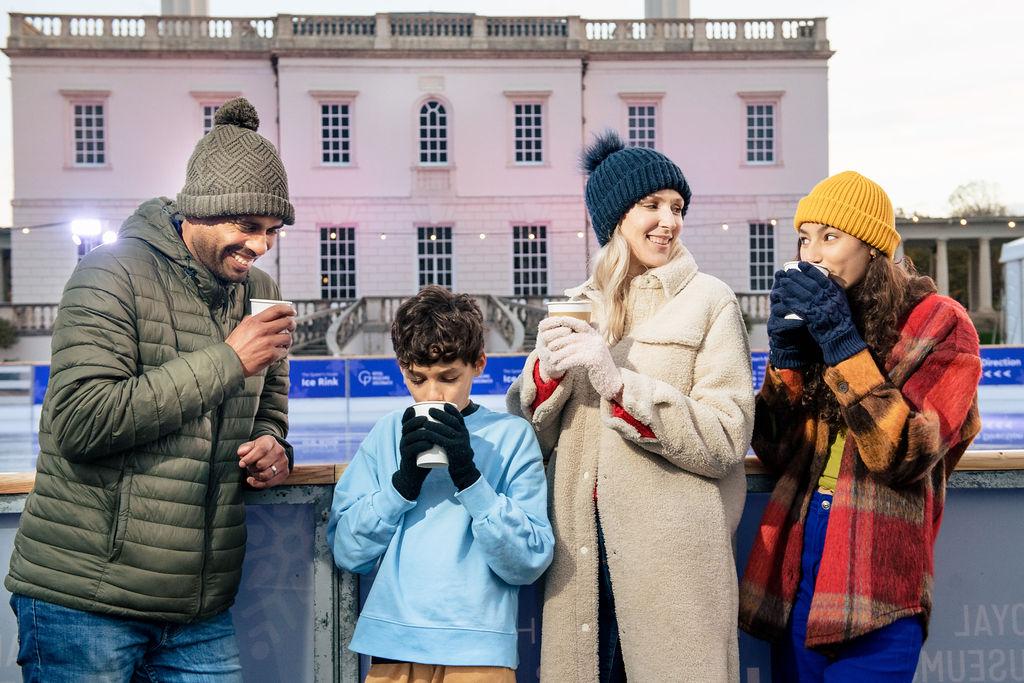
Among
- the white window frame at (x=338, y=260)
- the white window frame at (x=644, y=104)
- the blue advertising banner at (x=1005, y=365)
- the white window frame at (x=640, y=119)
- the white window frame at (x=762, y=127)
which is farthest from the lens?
the white window frame at (x=762, y=127)

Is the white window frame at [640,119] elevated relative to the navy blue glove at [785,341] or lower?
elevated

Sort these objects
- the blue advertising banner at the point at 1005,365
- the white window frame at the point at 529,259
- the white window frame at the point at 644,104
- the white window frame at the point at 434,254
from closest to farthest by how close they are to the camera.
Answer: the blue advertising banner at the point at 1005,365 → the white window frame at the point at 434,254 → the white window frame at the point at 529,259 → the white window frame at the point at 644,104

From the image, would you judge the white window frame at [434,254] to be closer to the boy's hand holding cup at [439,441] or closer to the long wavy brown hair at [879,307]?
the long wavy brown hair at [879,307]

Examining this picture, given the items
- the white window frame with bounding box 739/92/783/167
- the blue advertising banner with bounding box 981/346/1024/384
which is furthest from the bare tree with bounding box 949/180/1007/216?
the blue advertising banner with bounding box 981/346/1024/384

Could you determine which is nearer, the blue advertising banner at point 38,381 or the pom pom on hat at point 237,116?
the pom pom on hat at point 237,116

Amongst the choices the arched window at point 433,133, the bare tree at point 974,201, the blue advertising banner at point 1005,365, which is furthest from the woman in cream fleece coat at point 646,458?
the bare tree at point 974,201

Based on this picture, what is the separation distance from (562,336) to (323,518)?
986 millimetres

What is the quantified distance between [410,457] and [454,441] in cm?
11

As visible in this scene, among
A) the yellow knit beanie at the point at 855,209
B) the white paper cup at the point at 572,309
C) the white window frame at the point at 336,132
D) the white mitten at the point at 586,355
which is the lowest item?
the white mitten at the point at 586,355

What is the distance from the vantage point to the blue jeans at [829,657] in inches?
87.7

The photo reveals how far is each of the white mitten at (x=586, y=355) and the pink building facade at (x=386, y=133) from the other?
28.4 m

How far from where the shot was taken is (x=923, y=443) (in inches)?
84.6

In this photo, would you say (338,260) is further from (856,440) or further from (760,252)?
(856,440)

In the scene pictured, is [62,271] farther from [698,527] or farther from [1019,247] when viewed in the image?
[698,527]
